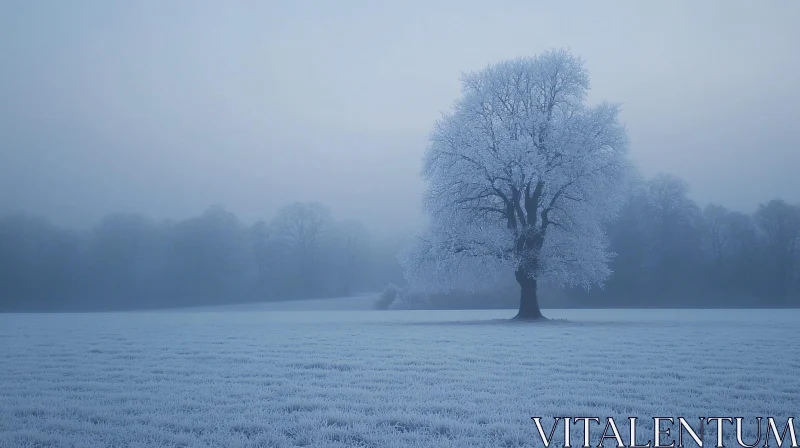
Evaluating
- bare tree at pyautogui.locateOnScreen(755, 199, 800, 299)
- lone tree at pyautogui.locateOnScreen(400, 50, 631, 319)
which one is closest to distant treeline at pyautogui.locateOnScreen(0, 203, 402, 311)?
lone tree at pyautogui.locateOnScreen(400, 50, 631, 319)

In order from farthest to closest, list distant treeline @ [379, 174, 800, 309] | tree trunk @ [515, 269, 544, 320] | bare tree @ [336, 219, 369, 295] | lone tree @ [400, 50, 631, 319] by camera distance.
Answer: bare tree @ [336, 219, 369, 295]
distant treeline @ [379, 174, 800, 309]
tree trunk @ [515, 269, 544, 320]
lone tree @ [400, 50, 631, 319]

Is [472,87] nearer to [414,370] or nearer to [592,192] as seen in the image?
[592,192]

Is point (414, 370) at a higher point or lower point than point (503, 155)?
lower

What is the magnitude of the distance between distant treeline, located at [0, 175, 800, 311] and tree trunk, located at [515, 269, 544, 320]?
23.8 metres

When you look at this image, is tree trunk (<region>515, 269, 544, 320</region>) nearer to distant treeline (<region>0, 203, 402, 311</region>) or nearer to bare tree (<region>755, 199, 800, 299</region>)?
distant treeline (<region>0, 203, 402, 311</region>)

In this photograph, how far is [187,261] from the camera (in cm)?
5297

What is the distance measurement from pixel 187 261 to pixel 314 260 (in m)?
12.2

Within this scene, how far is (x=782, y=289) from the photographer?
160 ft

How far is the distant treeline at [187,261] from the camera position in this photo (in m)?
48.8

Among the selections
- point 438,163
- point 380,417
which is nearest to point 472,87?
point 438,163

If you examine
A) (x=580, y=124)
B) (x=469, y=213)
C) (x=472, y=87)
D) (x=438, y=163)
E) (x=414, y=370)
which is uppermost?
(x=472, y=87)

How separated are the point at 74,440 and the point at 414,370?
6.08 m

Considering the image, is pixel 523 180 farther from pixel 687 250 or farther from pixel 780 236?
pixel 780 236

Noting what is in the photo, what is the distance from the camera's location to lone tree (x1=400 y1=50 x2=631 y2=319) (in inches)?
1086
